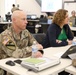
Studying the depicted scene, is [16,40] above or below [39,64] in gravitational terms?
above

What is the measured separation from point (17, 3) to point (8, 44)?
18.8 ft

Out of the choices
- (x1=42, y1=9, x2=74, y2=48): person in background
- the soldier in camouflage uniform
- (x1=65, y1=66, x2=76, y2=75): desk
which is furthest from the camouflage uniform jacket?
(x1=42, y1=9, x2=74, y2=48): person in background

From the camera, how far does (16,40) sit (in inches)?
80.4

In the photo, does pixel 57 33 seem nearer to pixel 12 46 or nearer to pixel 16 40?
pixel 16 40

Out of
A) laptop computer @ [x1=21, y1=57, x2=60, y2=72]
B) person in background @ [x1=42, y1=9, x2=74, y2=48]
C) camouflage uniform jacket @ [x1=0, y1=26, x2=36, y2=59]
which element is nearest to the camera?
laptop computer @ [x1=21, y1=57, x2=60, y2=72]

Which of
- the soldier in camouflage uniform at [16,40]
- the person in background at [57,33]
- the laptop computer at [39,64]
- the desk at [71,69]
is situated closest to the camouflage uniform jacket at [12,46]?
the soldier in camouflage uniform at [16,40]

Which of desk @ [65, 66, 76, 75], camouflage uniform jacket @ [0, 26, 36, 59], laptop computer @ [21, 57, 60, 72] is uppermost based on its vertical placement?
camouflage uniform jacket @ [0, 26, 36, 59]

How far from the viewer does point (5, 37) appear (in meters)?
1.90

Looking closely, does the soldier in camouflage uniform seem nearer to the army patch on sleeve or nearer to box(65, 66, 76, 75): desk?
the army patch on sleeve

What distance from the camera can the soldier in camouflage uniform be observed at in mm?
1837

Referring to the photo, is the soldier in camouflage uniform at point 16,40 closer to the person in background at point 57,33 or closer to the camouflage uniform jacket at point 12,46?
the camouflage uniform jacket at point 12,46

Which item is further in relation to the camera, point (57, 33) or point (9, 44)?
point (57, 33)

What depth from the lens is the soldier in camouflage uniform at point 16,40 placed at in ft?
6.03

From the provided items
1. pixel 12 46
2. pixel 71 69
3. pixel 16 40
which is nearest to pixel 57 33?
pixel 16 40
